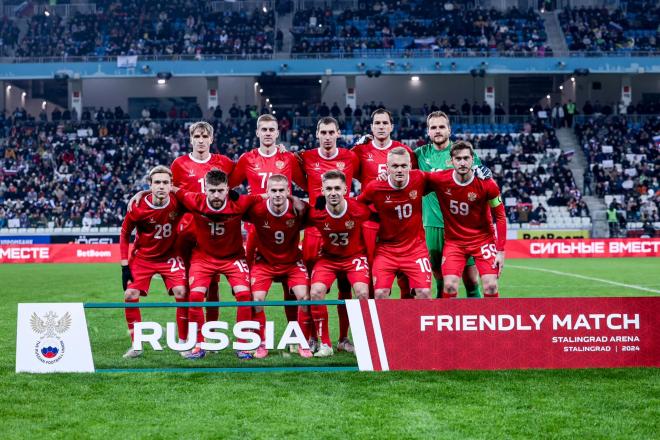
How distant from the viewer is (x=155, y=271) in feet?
26.3

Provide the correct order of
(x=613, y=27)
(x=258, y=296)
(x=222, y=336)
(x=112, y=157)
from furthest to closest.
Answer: (x=613, y=27) < (x=112, y=157) < (x=258, y=296) < (x=222, y=336)

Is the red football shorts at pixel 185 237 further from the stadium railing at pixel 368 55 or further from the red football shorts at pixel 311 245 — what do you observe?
the stadium railing at pixel 368 55

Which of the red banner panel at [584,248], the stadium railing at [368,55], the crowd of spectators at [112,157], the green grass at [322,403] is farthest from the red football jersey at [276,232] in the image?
the stadium railing at [368,55]

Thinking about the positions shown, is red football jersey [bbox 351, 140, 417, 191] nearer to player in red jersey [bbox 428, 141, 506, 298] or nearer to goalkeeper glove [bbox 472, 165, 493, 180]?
player in red jersey [bbox 428, 141, 506, 298]

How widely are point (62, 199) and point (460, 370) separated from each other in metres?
26.6

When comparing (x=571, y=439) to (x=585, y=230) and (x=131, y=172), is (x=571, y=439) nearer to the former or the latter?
(x=585, y=230)

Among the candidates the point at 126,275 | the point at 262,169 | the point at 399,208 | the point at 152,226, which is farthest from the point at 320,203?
the point at 126,275

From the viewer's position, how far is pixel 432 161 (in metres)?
8.49

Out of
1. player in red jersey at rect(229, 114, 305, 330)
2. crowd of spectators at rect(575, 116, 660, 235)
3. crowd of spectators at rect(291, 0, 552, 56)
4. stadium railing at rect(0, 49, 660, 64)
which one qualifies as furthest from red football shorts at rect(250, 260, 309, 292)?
crowd of spectators at rect(291, 0, 552, 56)

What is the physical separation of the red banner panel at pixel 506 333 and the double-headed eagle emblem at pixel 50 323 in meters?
2.19

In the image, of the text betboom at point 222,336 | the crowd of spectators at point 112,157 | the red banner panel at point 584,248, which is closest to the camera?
the text betboom at point 222,336

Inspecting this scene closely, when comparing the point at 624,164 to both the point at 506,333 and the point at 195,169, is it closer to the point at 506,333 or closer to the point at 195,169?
the point at 195,169

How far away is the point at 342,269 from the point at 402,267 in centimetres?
55

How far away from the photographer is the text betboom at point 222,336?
6.73 m
